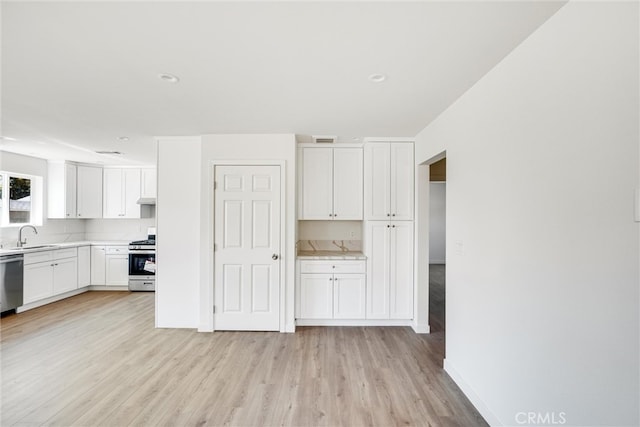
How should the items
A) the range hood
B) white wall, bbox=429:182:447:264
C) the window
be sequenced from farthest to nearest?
white wall, bbox=429:182:447:264, the range hood, the window

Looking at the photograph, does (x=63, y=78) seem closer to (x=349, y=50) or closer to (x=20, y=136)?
(x=349, y=50)

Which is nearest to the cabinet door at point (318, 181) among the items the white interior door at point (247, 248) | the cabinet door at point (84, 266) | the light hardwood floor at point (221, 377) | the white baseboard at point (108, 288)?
the white interior door at point (247, 248)

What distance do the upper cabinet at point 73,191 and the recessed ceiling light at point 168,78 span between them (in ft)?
14.8

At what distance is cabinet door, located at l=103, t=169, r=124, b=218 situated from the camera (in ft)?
18.2

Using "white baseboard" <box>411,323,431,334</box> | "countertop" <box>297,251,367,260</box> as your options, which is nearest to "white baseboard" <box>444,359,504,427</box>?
"white baseboard" <box>411,323,431,334</box>

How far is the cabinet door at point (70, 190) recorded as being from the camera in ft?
16.7

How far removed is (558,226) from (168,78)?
259cm

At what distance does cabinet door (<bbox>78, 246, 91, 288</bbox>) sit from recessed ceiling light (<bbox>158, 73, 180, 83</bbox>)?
15.3ft

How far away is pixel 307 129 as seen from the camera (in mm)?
3305

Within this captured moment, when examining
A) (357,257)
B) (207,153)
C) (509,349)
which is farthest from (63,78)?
(509,349)

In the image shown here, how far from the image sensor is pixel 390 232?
3.68 meters

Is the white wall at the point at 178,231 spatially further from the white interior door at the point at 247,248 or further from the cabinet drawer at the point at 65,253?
the cabinet drawer at the point at 65,253

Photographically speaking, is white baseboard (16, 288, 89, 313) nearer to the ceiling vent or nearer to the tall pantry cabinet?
the ceiling vent

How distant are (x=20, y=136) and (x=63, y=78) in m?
2.44
